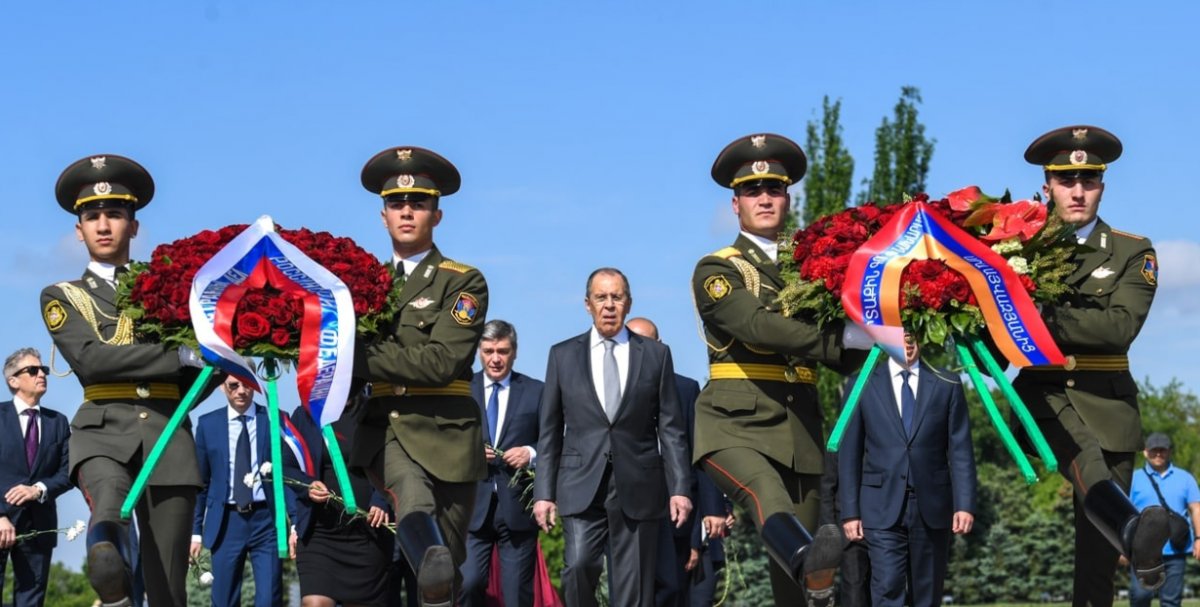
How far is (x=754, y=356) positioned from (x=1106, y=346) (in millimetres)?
2148

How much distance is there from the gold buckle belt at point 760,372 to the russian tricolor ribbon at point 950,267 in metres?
0.77

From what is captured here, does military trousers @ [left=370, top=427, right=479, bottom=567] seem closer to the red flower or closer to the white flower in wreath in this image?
the red flower

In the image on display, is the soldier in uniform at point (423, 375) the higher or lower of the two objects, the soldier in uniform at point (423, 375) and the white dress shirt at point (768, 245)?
the lower

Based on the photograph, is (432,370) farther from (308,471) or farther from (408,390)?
(308,471)

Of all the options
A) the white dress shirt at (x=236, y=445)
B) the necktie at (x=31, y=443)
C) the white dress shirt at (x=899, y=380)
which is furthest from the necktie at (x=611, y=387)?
the necktie at (x=31, y=443)

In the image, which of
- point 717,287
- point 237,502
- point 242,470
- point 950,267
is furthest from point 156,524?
point 242,470

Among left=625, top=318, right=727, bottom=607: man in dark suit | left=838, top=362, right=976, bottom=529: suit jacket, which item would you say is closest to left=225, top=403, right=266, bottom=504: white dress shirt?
left=625, top=318, right=727, bottom=607: man in dark suit

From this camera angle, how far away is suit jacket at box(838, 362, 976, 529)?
40.5 feet

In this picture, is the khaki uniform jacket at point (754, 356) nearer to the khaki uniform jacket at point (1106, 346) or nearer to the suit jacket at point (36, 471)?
the khaki uniform jacket at point (1106, 346)

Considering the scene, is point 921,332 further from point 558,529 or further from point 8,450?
point 558,529

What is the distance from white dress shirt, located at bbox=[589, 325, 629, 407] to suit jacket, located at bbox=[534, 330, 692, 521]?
0.03 m

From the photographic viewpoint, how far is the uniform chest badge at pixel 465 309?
1040 centimetres

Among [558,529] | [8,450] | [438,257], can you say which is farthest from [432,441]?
[558,529]

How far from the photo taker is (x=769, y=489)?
998 centimetres
